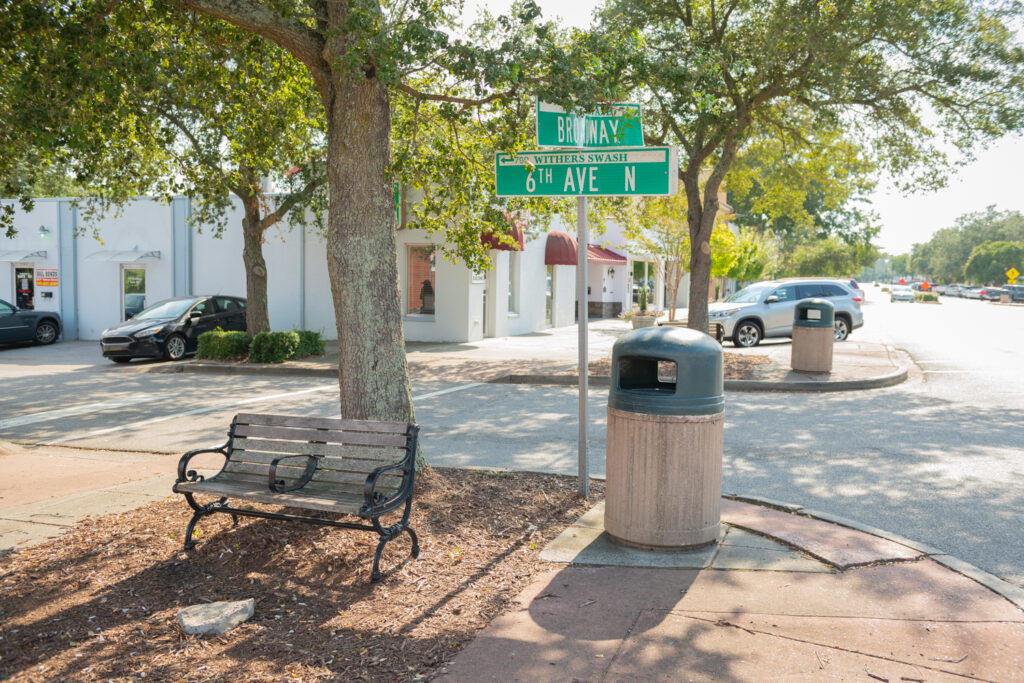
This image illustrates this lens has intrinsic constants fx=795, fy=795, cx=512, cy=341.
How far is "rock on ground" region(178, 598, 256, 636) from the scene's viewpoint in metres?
3.78

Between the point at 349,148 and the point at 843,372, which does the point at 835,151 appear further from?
the point at 349,148

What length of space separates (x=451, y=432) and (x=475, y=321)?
39.9 feet

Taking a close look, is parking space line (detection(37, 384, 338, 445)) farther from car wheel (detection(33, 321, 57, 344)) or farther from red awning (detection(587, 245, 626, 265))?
red awning (detection(587, 245, 626, 265))

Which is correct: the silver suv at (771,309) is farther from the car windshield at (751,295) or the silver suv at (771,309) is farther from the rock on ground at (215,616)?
the rock on ground at (215,616)

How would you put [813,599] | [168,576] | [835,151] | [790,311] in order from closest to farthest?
[813,599] < [168,576] < [835,151] < [790,311]

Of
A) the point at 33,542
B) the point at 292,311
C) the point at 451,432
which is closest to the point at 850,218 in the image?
the point at 292,311

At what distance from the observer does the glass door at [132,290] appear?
24.0 m

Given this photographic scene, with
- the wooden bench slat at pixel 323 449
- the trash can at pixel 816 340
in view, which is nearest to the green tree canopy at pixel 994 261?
the trash can at pixel 816 340

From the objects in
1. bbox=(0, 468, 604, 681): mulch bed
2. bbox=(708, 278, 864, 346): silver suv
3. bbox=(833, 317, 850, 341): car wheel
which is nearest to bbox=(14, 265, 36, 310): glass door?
bbox=(708, 278, 864, 346): silver suv

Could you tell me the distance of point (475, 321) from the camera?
2152cm

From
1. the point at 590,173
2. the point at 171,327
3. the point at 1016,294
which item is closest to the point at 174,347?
the point at 171,327

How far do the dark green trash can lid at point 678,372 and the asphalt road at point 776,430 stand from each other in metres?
1.99

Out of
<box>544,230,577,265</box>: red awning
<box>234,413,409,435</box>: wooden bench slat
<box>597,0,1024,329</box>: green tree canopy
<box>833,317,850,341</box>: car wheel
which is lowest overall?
<box>234,413,409,435</box>: wooden bench slat

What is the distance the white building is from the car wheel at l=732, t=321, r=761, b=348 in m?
6.07
